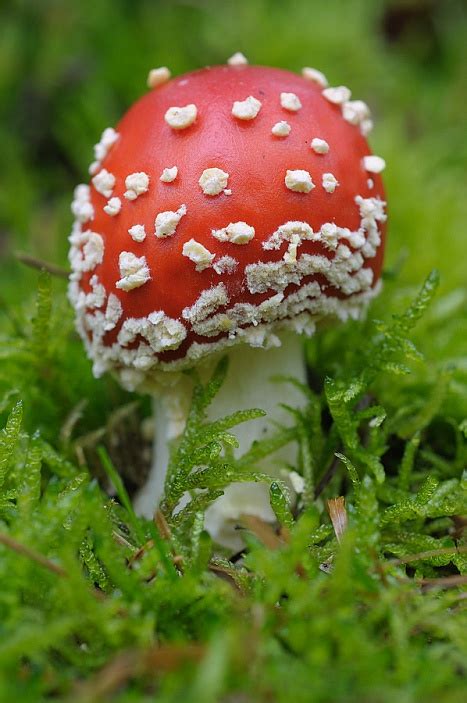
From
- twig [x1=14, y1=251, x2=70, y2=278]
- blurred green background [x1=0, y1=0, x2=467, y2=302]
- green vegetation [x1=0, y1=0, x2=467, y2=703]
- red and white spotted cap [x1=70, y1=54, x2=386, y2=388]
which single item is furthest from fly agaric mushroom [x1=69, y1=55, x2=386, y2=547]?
blurred green background [x1=0, y1=0, x2=467, y2=302]

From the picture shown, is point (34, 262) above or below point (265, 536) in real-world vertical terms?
above

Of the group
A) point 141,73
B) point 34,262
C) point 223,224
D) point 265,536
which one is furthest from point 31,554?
point 141,73

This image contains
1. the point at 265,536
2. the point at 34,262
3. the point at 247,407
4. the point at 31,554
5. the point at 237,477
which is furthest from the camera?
the point at 34,262

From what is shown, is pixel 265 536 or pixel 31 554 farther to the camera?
pixel 265 536

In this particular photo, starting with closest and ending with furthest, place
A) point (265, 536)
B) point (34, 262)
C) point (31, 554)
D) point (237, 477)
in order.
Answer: point (31, 554) < point (265, 536) < point (237, 477) < point (34, 262)

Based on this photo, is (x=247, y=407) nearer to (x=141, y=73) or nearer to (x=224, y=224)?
(x=224, y=224)

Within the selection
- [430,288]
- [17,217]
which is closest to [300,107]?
[430,288]
